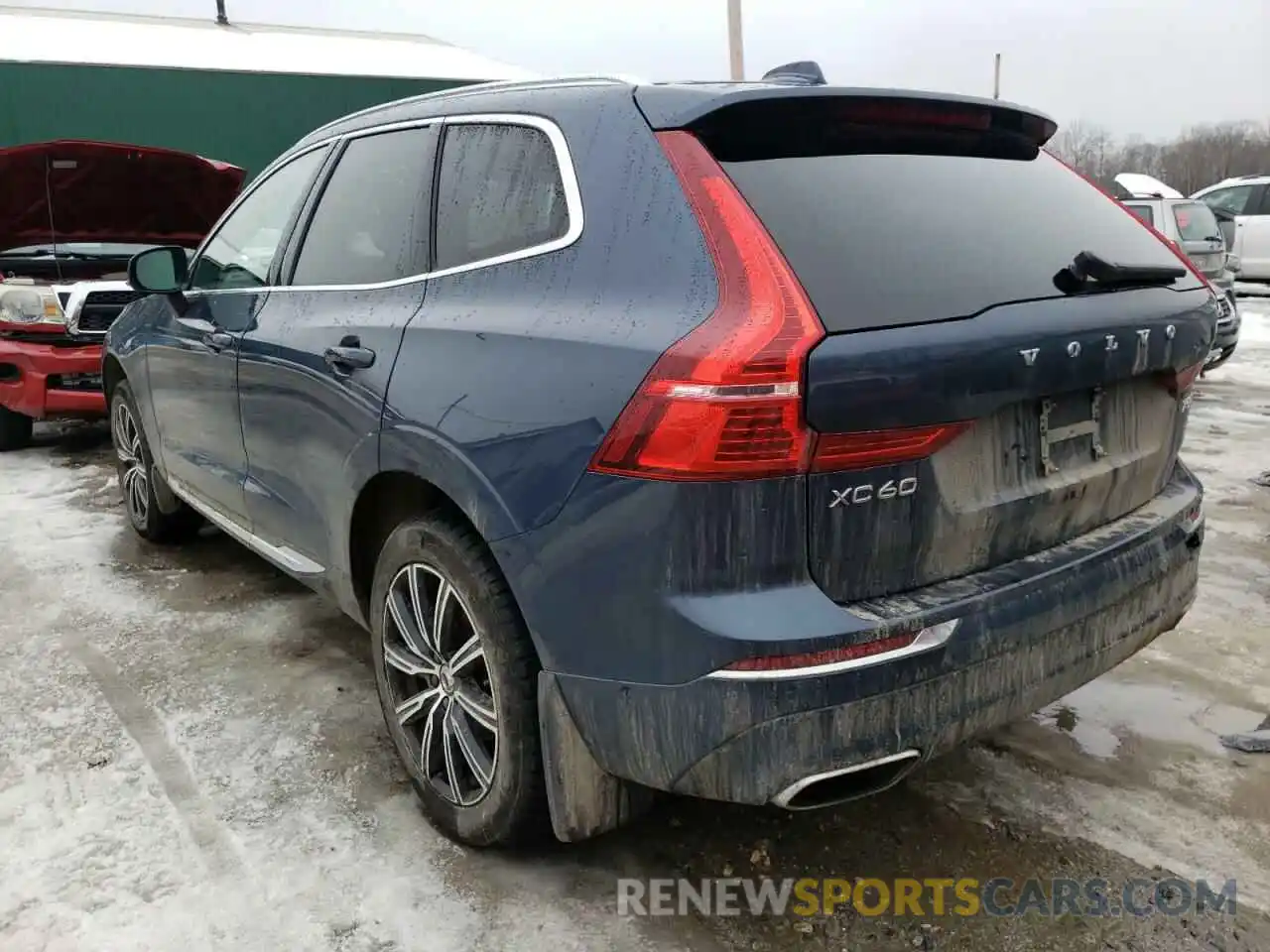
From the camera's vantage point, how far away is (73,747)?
2.91 m

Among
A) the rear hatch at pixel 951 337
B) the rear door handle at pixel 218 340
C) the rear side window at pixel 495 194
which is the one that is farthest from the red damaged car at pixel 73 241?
the rear hatch at pixel 951 337

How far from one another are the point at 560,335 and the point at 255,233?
207 centimetres

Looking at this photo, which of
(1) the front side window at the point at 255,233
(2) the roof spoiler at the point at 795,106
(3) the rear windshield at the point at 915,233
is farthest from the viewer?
(1) the front side window at the point at 255,233

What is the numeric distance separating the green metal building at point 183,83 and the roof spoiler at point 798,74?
15.4m

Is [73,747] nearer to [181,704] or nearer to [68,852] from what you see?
[181,704]

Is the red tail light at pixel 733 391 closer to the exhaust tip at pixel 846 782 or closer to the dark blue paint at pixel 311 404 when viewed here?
the exhaust tip at pixel 846 782

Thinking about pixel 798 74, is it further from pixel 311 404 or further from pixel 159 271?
pixel 159 271

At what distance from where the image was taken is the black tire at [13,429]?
6.86 meters

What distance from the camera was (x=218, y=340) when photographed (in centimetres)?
346

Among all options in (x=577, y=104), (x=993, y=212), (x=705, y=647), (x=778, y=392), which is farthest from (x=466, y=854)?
(x=993, y=212)

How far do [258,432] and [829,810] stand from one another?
207 cm

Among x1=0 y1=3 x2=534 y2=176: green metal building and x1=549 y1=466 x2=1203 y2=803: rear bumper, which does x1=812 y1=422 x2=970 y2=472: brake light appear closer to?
x1=549 y1=466 x2=1203 y2=803: rear bumper

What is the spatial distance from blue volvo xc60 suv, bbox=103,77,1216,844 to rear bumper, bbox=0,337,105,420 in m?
4.66

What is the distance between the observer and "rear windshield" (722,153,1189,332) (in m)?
1.87
